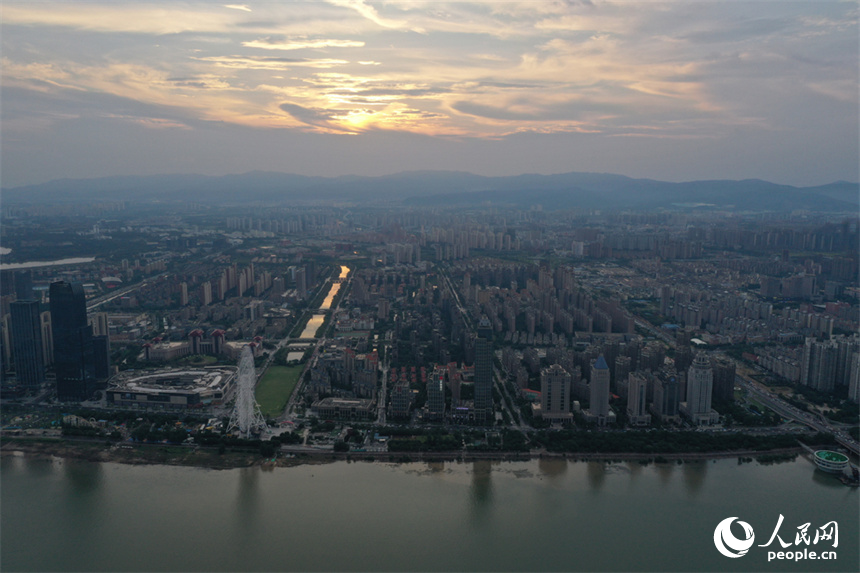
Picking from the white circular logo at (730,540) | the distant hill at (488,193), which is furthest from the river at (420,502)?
the distant hill at (488,193)

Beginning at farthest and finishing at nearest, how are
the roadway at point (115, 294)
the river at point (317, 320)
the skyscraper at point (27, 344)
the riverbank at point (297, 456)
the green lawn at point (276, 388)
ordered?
the roadway at point (115, 294) → the river at point (317, 320) → the skyscraper at point (27, 344) → the green lawn at point (276, 388) → the riverbank at point (297, 456)

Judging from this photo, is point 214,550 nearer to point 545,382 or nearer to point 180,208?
point 545,382

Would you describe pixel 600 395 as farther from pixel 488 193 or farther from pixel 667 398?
pixel 488 193

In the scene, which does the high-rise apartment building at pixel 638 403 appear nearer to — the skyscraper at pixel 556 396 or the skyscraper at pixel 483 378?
the skyscraper at pixel 556 396

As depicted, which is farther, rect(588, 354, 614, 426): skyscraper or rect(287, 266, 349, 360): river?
rect(287, 266, 349, 360): river

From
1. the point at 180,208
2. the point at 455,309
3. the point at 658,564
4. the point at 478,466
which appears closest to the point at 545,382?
the point at 478,466

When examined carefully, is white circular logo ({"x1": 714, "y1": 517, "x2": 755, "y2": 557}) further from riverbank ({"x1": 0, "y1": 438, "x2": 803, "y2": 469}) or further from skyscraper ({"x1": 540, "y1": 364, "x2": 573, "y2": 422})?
skyscraper ({"x1": 540, "y1": 364, "x2": 573, "y2": 422})

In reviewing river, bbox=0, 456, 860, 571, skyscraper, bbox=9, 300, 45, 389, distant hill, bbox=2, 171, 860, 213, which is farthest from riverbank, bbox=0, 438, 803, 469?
distant hill, bbox=2, 171, 860, 213
